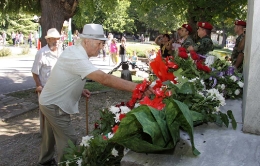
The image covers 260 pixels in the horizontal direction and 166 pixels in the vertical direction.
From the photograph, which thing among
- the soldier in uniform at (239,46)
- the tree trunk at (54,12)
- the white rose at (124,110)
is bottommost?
the white rose at (124,110)

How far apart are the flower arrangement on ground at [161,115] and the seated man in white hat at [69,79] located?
51cm

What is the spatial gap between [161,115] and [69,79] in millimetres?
1657

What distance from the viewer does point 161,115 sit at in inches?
83.0

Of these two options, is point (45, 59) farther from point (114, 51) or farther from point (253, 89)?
point (114, 51)

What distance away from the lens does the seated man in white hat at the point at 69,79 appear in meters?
3.24

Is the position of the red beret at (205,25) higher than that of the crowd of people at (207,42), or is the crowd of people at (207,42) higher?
the red beret at (205,25)

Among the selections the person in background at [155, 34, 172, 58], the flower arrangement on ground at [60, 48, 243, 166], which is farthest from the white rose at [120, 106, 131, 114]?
the person in background at [155, 34, 172, 58]

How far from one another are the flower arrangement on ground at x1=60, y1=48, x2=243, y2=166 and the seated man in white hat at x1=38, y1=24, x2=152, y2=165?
0.51 metres

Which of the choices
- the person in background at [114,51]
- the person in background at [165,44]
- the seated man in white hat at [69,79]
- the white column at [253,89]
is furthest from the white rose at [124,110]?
the person in background at [114,51]

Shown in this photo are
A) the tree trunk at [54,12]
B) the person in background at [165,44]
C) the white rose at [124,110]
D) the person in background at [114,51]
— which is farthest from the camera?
the person in background at [114,51]

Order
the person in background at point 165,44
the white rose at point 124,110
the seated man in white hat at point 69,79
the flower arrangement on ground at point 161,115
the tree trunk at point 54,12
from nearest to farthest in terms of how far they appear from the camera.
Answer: the flower arrangement on ground at point 161,115 < the white rose at point 124,110 < the seated man in white hat at point 69,79 < the person in background at point 165,44 < the tree trunk at point 54,12

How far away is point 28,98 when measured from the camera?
8750 millimetres

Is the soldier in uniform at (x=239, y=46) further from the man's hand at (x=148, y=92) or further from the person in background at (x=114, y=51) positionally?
the person in background at (x=114, y=51)

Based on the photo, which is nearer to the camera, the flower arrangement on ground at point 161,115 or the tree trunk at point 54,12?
the flower arrangement on ground at point 161,115
